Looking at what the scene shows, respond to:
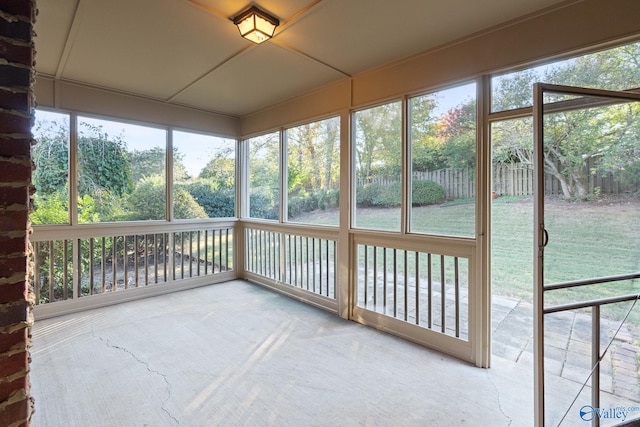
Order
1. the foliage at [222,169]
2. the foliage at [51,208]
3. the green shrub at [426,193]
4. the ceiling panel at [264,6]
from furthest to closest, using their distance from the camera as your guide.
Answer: the foliage at [222,169], the foliage at [51,208], the green shrub at [426,193], the ceiling panel at [264,6]

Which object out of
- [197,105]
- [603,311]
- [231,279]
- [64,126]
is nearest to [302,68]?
[197,105]

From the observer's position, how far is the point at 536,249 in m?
1.75

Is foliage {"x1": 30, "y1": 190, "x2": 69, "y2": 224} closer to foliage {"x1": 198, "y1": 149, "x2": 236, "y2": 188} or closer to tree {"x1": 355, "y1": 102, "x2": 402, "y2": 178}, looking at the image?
foliage {"x1": 198, "y1": 149, "x2": 236, "y2": 188}

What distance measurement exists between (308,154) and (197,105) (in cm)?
188

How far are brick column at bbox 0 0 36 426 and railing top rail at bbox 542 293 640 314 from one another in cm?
239

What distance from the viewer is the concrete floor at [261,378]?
196 cm

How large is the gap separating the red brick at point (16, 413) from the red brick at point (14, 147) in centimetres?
84

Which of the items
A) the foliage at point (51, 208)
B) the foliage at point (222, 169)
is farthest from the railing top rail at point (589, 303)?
the foliage at point (51, 208)

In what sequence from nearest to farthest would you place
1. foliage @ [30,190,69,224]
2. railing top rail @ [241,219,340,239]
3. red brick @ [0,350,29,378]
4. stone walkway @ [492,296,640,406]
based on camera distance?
red brick @ [0,350,29,378]
stone walkway @ [492,296,640,406]
foliage @ [30,190,69,224]
railing top rail @ [241,219,340,239]

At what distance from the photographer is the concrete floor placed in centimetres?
196

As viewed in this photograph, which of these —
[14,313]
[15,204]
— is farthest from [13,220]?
[14,313]

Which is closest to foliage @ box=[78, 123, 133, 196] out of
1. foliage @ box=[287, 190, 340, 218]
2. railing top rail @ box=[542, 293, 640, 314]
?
foliage @ box=[287, 190, 340, 218]

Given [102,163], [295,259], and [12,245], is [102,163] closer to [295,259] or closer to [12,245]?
[295,259]

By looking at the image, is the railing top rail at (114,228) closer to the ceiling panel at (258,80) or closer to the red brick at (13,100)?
the ceiling panel at (258,80)
